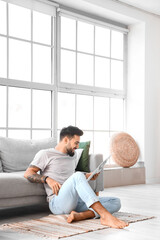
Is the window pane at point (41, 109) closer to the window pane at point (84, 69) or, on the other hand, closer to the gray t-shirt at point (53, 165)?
the window pane at point (84, 69)

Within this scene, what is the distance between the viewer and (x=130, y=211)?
426 centimetres

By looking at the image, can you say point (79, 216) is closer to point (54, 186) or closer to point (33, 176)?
point (54, 186)

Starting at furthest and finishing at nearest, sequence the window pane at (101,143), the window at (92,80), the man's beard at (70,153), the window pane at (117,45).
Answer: the window pane at (117,45)
the window pane at (101,143)
the window at (92,80)
the man's beard at (70,153)

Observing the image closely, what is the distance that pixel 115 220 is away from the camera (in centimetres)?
334

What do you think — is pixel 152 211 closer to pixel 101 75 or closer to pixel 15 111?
pixel 15 111

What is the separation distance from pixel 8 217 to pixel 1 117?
1.85m

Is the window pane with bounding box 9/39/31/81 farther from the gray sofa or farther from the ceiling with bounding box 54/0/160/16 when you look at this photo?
the gray sofa

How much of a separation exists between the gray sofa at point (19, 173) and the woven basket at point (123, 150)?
2083mm

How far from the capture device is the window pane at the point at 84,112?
6613 mm

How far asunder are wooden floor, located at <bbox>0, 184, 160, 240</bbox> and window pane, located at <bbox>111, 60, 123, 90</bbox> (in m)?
1.85

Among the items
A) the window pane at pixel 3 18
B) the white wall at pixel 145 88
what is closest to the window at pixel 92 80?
the white wall at pixel 145 88

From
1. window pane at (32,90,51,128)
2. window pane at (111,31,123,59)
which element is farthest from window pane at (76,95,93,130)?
window pane at (111,31,123,59)

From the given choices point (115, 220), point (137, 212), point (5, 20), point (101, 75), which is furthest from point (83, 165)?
point (101, 75)

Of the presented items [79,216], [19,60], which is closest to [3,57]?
[19,60]
